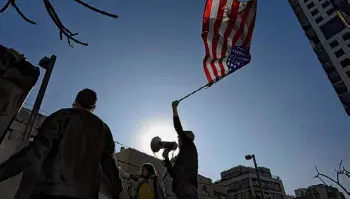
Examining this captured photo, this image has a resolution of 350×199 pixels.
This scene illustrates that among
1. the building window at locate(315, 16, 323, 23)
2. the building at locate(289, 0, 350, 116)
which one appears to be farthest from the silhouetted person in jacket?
the building window at locate(315, 16, 323, 23)

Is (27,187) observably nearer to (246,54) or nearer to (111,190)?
(111,190)

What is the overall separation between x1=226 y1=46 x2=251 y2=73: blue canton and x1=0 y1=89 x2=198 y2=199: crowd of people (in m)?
4.13

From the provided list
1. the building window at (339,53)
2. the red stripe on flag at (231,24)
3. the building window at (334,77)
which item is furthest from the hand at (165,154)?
the building window at (339,53)

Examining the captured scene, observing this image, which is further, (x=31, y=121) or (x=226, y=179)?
(x=226, y=179)

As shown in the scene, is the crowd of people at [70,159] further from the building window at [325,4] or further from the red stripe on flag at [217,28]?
the building window at [325,4]

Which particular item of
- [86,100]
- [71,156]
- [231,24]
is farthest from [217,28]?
[71,156]

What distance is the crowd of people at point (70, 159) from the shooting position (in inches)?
61.2

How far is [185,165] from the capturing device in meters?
3.90

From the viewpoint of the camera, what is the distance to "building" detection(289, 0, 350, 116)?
54375 millimetres

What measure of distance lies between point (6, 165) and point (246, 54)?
17.0 ft

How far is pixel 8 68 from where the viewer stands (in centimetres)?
187

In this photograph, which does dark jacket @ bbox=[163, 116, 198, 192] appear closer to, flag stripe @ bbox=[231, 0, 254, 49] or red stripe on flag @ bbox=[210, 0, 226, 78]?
red stripe on flag @ bbox=[210, 0, 226, 78]

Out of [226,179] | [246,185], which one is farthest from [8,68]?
[226,179]

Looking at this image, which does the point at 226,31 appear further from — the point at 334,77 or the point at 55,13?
the point at 334,77
